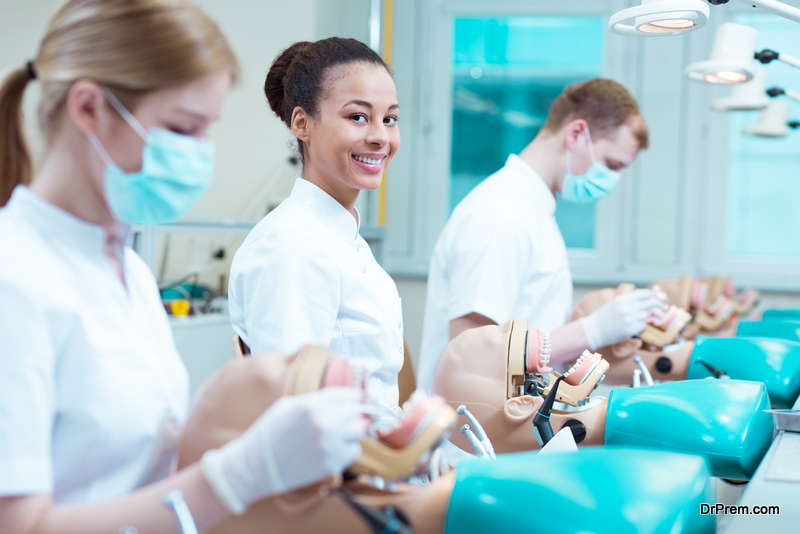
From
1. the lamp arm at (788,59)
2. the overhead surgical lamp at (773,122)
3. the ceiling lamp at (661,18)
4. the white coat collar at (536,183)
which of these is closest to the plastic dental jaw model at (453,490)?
the ceiling lamp at (661,18)

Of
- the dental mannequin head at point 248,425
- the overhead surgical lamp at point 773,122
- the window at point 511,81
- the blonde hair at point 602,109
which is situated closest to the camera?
the dental mannequin head at point 248,425

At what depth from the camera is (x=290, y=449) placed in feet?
2.19

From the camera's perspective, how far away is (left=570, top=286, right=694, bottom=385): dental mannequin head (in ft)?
6.49

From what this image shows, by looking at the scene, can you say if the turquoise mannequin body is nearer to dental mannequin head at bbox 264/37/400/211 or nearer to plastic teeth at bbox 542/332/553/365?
plastic teeth at bbox 542/332/553/365

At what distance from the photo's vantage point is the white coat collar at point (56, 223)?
0.79 meters

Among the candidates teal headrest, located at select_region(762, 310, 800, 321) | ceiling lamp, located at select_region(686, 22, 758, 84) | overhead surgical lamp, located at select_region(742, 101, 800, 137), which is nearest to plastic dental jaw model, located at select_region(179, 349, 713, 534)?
ceiling lamp, located at select_region(686, 22, 758, 84)

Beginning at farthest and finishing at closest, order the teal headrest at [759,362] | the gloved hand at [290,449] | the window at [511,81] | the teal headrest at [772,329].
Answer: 1. the window at [511,81]
2. the teal headrest at [772,329]
3. the teal headrest at [759,362]
4. the gloved hand at [290,449]

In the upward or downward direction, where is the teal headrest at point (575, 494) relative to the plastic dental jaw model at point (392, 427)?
downward

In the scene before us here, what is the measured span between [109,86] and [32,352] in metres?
0.28

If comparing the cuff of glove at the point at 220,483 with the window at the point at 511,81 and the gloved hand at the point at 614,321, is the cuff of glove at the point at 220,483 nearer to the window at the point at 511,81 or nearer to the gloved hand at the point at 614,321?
the gloved hand at the point at 614,321

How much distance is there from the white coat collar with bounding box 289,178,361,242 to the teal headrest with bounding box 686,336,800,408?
3.43 feet

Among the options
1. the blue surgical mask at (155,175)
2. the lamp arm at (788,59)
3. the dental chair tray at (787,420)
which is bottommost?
the dental chair tray at (787,420)

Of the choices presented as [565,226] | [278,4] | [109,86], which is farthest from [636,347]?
[278,4]

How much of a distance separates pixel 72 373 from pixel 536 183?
166 cm
